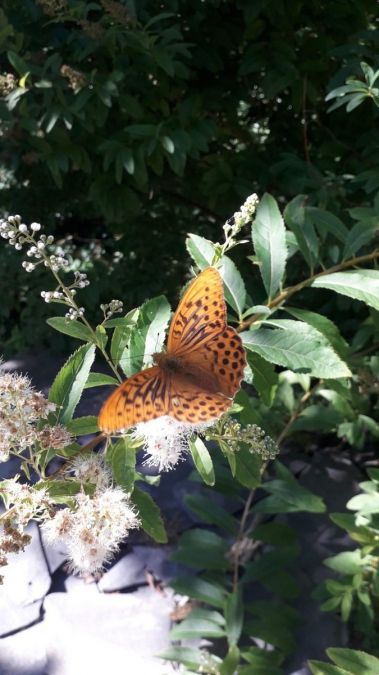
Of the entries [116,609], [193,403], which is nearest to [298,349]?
[193,403]

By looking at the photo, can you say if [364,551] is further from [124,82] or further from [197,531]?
[124,82]

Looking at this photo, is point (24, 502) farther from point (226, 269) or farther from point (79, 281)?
point (226, 269)

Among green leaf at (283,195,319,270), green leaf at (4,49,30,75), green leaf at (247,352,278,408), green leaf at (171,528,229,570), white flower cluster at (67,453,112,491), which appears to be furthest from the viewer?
green leaf at (171,528,229,570)

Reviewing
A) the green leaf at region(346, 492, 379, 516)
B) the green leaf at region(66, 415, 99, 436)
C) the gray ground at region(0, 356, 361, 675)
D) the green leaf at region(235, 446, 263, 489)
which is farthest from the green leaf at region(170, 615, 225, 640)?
the green leaf at region(66, 415, 99, 436)

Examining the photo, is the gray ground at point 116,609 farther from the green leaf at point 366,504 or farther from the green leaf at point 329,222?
the green leaf at point 329,222

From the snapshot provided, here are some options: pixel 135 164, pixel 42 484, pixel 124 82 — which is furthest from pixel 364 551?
pixel 124 82

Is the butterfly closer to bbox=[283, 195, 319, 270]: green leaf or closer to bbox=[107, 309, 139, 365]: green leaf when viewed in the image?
bbox=[107, 309, 139, 365]: green leaf
